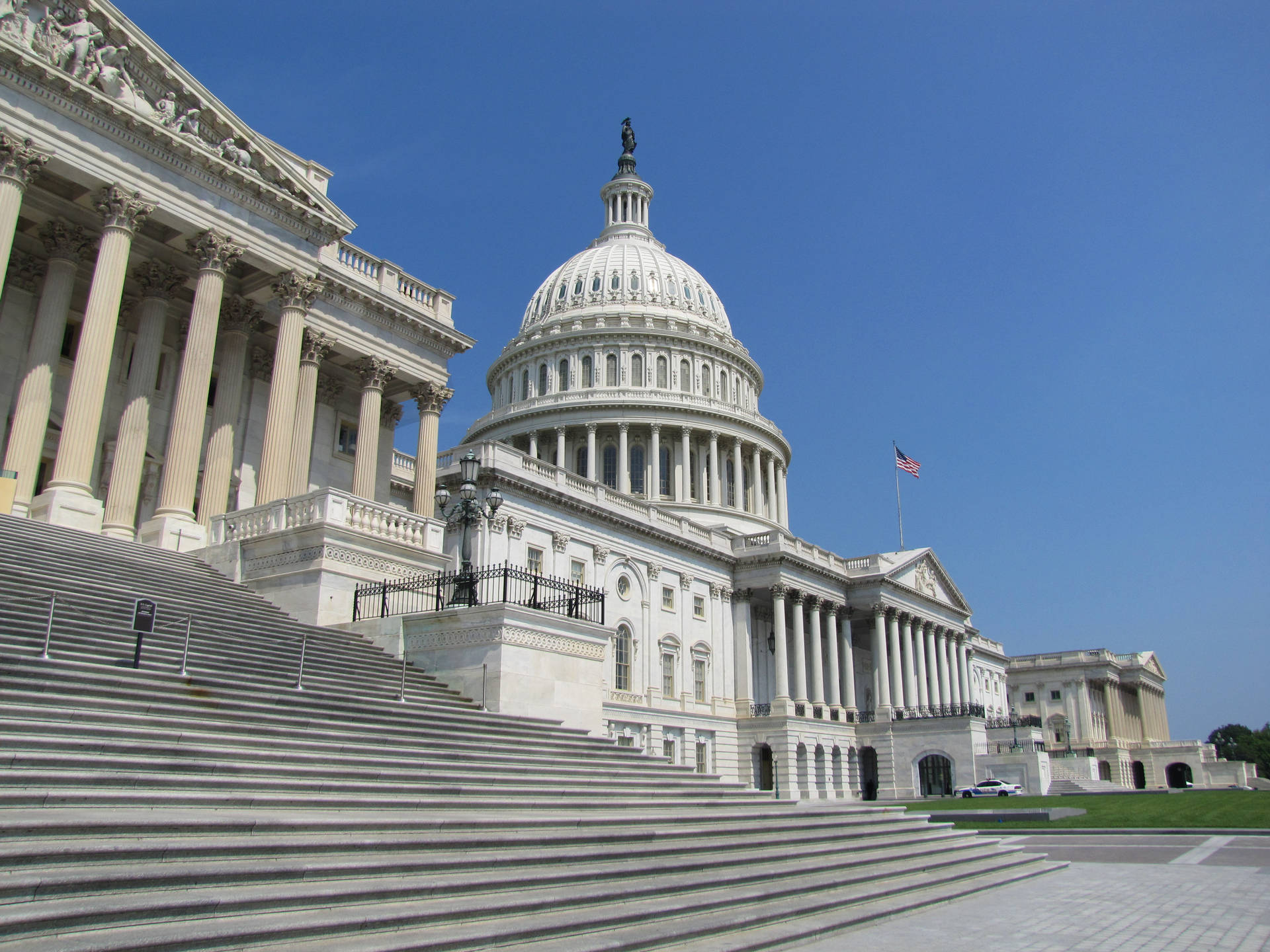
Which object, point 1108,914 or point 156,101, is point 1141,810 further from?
point 156,101

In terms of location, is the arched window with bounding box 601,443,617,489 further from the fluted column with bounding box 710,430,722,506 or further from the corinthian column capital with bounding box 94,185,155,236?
the corinthian column capital with bounding box 94,185,155,236

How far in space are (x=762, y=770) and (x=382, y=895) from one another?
58.1 m

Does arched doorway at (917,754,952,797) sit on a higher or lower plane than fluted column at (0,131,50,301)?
lower

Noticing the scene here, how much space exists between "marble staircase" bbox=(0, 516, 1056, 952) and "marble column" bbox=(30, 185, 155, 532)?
4172 mm

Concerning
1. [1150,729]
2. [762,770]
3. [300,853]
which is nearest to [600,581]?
[762,770]

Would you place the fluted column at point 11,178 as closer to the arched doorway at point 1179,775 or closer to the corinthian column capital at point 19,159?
the corinthian column capital at point 19,159

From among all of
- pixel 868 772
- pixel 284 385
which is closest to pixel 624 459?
pixel 868 772

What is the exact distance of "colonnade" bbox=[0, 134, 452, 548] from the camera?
24.0 meters

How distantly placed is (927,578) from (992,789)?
2278 centimetres

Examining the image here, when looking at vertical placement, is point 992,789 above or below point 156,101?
below

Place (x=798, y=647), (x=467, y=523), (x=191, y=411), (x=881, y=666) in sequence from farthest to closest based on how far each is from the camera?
(x=881, y=666)
(x=798, y=647)
(x=191, y=411)
(x=467, y=523)

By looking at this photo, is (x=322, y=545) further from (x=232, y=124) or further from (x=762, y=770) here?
(x=762, y=770)

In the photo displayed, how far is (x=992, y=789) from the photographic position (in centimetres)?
6275

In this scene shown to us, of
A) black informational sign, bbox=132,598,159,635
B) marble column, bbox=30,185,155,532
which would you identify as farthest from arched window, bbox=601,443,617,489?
black informational sign, bbox=132,598,159,635
